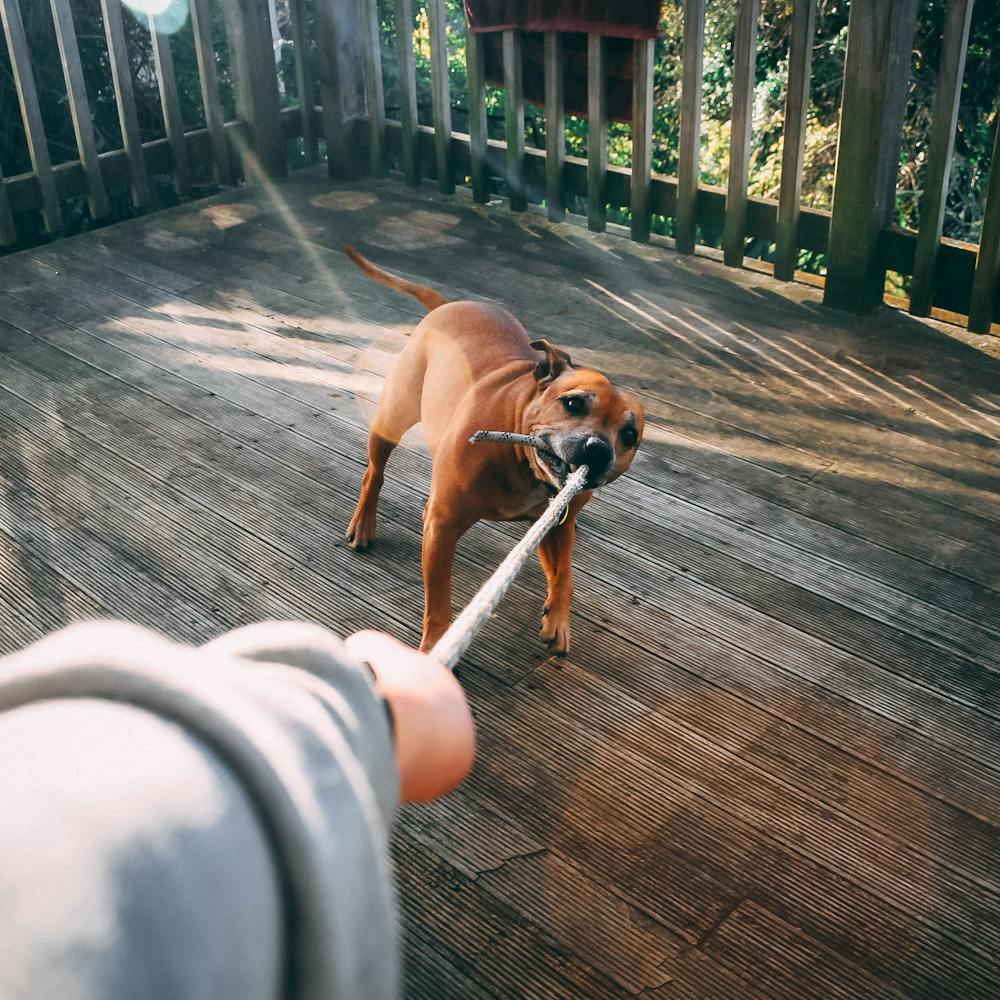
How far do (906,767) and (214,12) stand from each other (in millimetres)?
6486

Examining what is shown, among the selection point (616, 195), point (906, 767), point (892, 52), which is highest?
point (892, 52)

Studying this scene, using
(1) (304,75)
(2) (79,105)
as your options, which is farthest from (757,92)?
(2) (79,105)

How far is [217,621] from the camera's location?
9.25ft

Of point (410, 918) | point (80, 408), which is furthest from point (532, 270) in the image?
point (410, 918)

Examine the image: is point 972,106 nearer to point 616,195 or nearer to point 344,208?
point 616,195

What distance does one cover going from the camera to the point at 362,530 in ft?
10.3

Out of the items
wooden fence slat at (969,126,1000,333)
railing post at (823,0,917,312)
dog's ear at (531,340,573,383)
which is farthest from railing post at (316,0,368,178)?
dog's ear at (531,340,573,383)

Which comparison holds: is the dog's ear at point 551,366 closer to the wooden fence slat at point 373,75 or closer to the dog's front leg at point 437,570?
the dog's front leg at point 437,570

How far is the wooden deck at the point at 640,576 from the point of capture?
199cm

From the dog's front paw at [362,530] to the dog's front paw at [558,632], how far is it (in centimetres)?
69

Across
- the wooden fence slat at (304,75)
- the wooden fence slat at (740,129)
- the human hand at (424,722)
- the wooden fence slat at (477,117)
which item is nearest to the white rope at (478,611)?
the human hand at (424,722)

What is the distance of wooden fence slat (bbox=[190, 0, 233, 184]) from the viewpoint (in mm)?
5902

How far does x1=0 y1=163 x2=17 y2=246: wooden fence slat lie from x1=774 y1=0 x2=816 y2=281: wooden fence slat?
3805 mm

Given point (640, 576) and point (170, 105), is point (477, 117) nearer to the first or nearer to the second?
point (170, 105)
